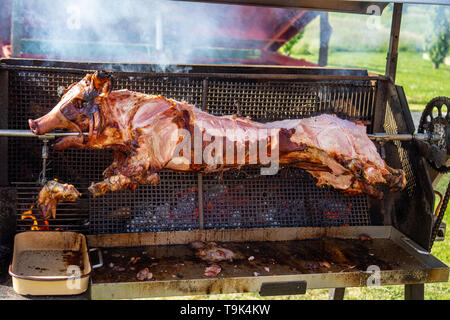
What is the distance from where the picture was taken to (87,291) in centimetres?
235

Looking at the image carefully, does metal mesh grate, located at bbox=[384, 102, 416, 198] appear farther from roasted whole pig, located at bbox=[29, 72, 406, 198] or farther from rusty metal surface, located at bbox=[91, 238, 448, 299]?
rusty metal surface, located at bbox=[91, 238, 448, 299]

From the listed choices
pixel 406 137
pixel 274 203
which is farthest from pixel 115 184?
pixel 406 137

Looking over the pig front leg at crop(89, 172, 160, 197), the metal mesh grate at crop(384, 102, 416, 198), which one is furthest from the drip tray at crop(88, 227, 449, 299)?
the pig front leg at crop(89, 172, 160, 197)

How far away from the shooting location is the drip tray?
2488 mm

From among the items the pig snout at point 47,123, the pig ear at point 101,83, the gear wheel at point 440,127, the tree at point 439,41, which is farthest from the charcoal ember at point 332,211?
the tree at point 439,41

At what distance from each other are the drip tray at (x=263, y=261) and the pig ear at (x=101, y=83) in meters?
0.97

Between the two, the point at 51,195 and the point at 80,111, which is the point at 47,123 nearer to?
the point at 80,111

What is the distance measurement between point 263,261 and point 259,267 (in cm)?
9

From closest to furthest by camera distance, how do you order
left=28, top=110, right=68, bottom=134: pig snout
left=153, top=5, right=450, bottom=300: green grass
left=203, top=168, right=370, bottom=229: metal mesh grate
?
left=28, top=110, right=68, bottom=134: pig snout → left=203, top=168, right=370, bottom=229: metal mesh grate → left=153, top=5, right=450, bottom=300: green grass

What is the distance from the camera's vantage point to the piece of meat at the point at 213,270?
257 cm

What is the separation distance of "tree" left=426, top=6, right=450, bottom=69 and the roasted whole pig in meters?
16.1

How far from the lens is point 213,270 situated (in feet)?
8.57
